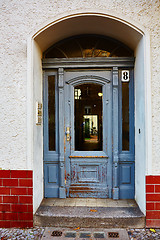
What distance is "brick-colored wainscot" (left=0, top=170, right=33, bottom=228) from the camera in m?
2.92

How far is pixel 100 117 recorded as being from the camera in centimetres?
355

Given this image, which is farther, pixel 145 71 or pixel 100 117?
pixel 100 117

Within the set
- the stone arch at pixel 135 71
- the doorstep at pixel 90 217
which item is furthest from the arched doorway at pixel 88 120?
the doorstep at pixel 90 217

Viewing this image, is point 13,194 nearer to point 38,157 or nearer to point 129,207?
point 38,157

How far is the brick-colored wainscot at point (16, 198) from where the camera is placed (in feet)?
9.59

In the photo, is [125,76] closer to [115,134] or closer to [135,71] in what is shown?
[135,71]

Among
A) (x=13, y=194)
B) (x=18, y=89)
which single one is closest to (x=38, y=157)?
(x=13, y=194)

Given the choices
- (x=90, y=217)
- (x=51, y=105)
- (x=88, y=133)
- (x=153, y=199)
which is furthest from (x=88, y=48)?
(x=90, y=217)

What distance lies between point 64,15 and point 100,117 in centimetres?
184

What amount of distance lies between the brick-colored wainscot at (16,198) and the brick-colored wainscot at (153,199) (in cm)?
182

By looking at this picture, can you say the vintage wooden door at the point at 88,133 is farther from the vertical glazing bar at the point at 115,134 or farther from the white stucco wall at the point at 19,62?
the white stucco wall at the point at 19,62

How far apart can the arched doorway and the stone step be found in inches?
19.4

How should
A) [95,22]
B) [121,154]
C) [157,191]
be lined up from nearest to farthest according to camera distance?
[157,191] < [95,22] < [121,154]

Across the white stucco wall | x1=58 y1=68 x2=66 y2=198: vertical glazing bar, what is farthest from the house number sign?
x1=58 y1=68 x2=66 y2=198: vertical glazing bar
